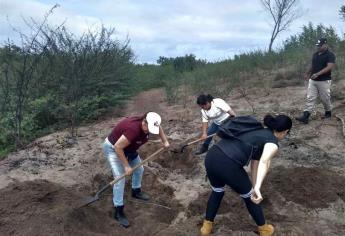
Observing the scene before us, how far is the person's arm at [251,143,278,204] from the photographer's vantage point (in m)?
4.11

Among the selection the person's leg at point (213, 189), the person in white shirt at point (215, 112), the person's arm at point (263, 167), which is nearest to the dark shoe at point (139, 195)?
the person's leg at point (213, 189)

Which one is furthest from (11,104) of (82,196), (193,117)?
(82,196)

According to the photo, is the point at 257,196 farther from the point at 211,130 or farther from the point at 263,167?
the point at 211,130

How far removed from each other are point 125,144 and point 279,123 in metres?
1.79

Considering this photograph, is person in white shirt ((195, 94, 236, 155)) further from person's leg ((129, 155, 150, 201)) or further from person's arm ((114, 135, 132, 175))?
person's arm ((114, 135, 132, 175))

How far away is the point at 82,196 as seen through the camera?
20.2 ft

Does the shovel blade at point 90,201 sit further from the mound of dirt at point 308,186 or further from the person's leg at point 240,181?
the mound of dirt at point 308,186

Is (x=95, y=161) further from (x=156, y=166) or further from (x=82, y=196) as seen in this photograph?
(x=82, y=196)

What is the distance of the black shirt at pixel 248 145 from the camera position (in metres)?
4.32

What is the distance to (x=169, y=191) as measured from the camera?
21.8 ft

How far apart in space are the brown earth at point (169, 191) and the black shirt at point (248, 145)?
1.01 m

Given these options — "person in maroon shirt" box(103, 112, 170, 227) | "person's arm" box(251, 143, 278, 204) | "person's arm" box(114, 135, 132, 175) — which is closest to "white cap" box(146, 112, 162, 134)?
"person in maroon shirt" box(103, 112, 170, 227)

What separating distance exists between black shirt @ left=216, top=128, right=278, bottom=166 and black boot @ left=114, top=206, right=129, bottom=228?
1.75 meters

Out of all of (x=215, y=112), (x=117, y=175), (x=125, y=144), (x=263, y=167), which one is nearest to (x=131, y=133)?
(x=125, y=144)
